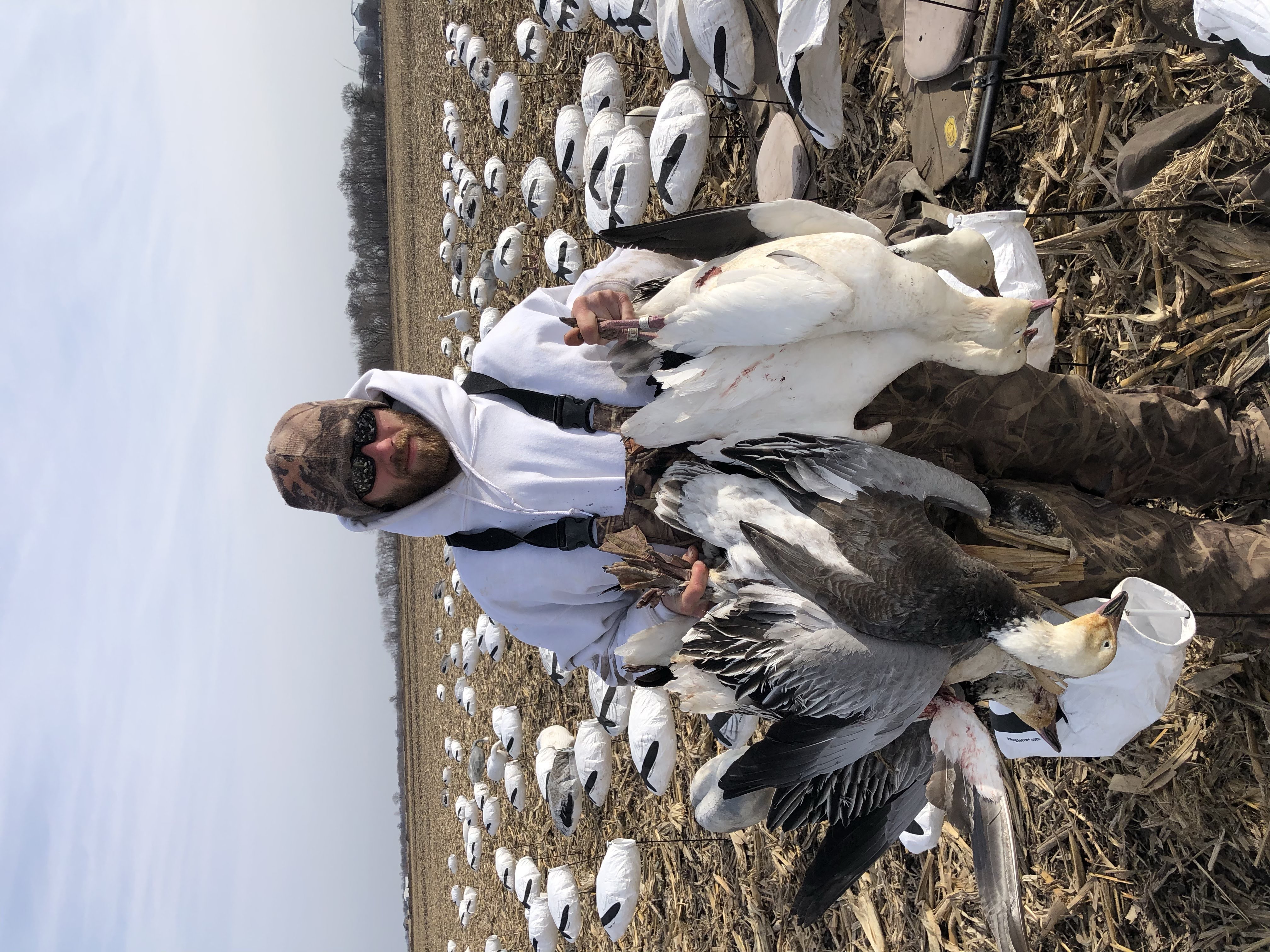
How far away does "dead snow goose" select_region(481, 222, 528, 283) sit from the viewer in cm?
522

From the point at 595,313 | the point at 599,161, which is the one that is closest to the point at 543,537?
the point at 595,313

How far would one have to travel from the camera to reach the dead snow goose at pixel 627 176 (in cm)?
368

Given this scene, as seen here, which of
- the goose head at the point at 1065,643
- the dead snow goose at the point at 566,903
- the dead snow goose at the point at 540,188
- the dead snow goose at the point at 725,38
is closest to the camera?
the goose head at the point at 1065,643

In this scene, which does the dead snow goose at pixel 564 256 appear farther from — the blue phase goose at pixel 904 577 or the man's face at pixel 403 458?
the blue phase goose at pixel 904 577

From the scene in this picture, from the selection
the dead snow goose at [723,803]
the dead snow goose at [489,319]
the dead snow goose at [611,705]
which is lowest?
the dead snow goose at [611,705]

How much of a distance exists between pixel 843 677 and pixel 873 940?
2029 mm

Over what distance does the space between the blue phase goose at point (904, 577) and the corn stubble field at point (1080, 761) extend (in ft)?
3.52

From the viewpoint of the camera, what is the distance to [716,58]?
3053 millimetres

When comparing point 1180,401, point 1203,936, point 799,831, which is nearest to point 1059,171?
point 1180,401

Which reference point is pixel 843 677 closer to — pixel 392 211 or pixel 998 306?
pixel 998 306

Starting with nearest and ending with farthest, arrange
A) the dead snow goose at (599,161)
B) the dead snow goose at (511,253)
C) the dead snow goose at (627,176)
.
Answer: the dead snow goose at (627,176)
the dead snow goose at (599,161)
the dead snow goose at (511,253)

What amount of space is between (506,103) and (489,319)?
4.57ft

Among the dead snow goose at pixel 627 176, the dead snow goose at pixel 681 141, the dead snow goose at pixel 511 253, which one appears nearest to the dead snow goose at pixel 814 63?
the dead snow goose at pixel 681 141

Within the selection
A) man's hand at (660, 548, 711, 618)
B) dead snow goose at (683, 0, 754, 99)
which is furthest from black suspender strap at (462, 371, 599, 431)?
dead snow goose at (683, 0, 754, 99)
